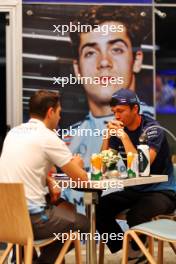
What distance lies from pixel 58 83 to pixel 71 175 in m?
2.04

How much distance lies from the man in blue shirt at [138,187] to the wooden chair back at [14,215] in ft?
3.18

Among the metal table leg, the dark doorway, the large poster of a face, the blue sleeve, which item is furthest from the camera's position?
the dark doorway

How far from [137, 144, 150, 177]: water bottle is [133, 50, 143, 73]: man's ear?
1.64 metres

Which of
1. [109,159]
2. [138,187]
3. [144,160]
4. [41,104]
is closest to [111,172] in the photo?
[109,159]

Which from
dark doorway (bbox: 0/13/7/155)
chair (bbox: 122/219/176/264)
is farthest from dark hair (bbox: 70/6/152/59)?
chair (bbox: 122/219/176/264)

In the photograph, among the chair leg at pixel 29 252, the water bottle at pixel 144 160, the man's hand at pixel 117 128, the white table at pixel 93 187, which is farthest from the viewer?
the man's hand at pixel 117 128

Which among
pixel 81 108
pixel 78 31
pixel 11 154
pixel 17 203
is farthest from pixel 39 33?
pixel 17 203

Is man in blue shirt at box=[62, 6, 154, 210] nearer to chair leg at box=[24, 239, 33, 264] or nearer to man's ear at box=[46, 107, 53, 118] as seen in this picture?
man's ear at box=[46, 107, 53, 118]

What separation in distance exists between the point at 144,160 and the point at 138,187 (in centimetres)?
51

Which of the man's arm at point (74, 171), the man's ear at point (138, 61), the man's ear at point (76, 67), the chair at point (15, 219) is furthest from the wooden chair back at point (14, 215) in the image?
the man's ear at point (138, 61)

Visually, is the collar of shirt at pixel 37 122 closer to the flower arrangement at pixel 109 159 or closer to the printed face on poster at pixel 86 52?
the flower arrangement at pixel 109 159

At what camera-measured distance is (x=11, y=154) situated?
2.97 meters

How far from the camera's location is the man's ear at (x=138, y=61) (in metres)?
4.85

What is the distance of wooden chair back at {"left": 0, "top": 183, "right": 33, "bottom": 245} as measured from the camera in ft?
9.04
